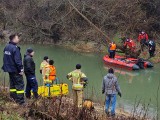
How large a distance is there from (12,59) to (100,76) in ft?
34.2

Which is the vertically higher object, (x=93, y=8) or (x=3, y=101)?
(x=93, y=8)

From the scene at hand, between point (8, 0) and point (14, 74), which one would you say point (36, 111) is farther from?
point (8, 0)

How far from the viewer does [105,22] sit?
30578 mm

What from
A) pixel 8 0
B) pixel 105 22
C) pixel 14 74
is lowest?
pixel 14 74

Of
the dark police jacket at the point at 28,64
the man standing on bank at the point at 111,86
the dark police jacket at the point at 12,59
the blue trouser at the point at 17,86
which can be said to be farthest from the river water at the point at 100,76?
the dark police jacket at the point at 12,59

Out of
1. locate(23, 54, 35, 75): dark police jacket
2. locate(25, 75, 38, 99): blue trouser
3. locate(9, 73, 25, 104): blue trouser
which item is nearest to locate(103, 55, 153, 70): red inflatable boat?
locate(25, 75, 38, 99): blue trouser

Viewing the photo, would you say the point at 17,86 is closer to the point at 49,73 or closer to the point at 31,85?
the point at 31,85

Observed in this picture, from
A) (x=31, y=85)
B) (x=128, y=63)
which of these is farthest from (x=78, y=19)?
(x=31, y=85)

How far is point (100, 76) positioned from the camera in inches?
742

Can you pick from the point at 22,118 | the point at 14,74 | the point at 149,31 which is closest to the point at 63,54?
the point at 149,31

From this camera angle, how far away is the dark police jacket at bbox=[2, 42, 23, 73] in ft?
28.6

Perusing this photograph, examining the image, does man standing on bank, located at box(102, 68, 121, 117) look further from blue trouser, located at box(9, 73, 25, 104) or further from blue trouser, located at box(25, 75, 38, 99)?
blue trouser, located at box(9, 73, 25, 104)

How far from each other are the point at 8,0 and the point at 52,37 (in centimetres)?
691

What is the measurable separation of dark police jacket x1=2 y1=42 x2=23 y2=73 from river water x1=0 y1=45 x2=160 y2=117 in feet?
8.50
